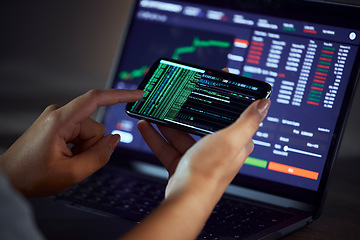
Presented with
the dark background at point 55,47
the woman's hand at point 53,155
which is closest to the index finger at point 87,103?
the woman's hand at point 53,155

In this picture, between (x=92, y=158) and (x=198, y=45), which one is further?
(x=198, y=45)

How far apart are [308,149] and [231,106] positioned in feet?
0.65

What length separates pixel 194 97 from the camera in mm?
698

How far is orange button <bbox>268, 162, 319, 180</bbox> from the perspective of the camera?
80 centimetres

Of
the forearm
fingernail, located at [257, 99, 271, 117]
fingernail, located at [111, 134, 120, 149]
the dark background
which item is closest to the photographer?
the forearm

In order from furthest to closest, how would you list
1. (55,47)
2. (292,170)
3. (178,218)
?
(55,47), (292,170), (178,218)

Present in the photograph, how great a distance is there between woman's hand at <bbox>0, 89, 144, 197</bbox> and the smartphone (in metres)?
0.06

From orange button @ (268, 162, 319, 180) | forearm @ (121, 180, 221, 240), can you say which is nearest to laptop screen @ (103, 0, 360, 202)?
orange button @ (268, 162, 319, 180)

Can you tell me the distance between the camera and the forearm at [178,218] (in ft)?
1.53

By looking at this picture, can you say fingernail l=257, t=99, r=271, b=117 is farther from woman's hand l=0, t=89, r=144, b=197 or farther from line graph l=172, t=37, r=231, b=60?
line graph l=172, t=37, r=231, b=60

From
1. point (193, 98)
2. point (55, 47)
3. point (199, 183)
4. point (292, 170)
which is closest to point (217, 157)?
point (199, 183)

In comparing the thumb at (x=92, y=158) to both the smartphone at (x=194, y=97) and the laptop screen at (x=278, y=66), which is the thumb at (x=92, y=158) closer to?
the smartphone at (x=194, y=97)

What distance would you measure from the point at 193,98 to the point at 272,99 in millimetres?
193

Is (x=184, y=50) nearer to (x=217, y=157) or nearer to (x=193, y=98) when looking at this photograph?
(x=193, y=98)
